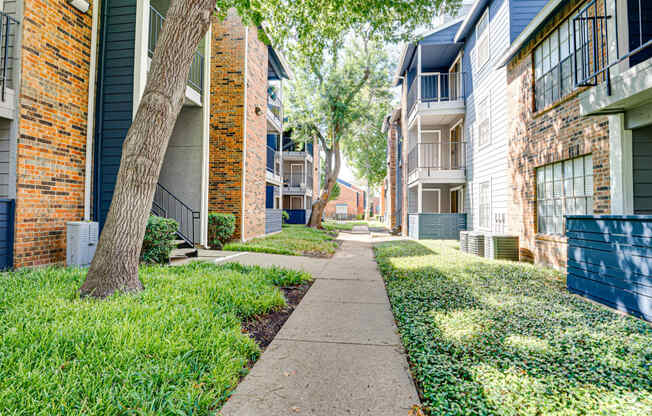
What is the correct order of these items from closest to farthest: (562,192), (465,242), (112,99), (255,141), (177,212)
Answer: (112,99), (562,192), (177,212), (465,242), (255,141)

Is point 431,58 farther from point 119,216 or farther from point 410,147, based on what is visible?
point 119,216

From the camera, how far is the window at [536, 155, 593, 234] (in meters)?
6.18

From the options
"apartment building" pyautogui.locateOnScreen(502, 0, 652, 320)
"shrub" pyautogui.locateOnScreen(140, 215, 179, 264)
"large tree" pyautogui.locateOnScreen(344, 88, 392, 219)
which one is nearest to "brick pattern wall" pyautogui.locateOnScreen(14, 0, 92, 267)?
"shrub" pyautogui.locateOnScreen(140, 215, 179, 264)

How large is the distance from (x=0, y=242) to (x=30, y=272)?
82cm

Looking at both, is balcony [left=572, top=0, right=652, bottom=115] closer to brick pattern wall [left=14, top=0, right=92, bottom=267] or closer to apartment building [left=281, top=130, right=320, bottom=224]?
brick pattern wall [left=14, top=0, right=92, bottom=267]

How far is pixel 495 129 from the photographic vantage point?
1053 cm

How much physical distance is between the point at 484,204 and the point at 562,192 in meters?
4.78

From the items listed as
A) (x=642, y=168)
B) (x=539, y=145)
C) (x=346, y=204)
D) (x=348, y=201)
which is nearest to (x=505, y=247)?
(x=539, y=145)

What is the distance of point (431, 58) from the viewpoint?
14.9m

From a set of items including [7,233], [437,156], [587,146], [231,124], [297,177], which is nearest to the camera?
[7,233]

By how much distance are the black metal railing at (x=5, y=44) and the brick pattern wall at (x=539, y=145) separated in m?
9.56

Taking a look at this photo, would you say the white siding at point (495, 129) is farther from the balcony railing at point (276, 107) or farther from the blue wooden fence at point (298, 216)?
the blue wooden fence at point (298, 216)

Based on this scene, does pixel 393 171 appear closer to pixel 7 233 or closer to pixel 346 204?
pixel 7 233

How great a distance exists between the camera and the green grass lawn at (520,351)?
2.17m
